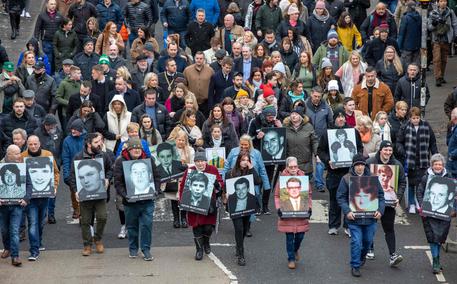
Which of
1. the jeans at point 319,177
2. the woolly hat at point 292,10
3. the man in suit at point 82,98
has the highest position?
the woolly hat at point 292,10

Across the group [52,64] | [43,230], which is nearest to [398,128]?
[43,230]

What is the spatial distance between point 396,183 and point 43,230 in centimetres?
570

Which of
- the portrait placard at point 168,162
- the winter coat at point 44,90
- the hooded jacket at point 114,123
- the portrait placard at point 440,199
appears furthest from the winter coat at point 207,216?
the winter coat at point 44,90

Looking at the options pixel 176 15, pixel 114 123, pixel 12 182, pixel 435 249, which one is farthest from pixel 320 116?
pixel 176 15

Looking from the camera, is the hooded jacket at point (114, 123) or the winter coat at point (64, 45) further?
the winter coat at point (64, 45)

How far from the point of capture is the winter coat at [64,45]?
1072 inches

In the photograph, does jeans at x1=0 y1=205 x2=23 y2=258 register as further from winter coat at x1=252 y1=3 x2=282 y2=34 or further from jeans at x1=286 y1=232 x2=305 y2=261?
winter coat at x1=252 y1=3 x2=282 y2=34

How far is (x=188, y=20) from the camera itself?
28.7 metres

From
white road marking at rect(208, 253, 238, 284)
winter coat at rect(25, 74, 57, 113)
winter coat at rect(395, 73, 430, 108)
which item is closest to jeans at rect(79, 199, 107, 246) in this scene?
white road marking at rect(208, 253, 238, 284)

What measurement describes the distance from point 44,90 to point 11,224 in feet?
18.8

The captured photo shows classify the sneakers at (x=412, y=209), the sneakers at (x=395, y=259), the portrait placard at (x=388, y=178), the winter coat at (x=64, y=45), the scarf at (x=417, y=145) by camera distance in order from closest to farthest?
the sneakers at (x=395, y=259) < the portrait placard at (x=388, y=178) < the scarf at (x=417, y=145) < the sneakers at (x=412, y=209) < the winter coat at (x=64, y=45)

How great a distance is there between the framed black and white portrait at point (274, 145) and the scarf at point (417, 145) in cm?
204

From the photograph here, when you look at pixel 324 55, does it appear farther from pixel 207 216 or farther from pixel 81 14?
pixel 207 216

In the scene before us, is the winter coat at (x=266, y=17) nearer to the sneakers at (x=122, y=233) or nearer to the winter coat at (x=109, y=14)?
the winter coat at (x=109, y=14)
